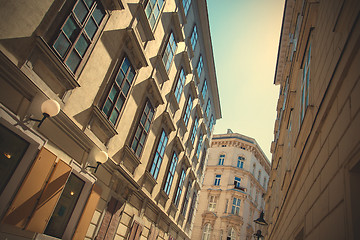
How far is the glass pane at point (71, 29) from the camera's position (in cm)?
632

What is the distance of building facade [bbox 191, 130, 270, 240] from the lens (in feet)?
109

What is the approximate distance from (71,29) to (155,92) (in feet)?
18.1

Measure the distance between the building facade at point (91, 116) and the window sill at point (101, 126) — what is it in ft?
0.12

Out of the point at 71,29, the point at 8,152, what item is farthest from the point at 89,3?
the point at 8,152

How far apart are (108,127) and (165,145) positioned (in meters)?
5.63

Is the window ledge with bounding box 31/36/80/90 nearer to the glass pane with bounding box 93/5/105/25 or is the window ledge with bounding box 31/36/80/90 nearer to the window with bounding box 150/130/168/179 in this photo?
the glass pane with bounding box 93/5/105/25

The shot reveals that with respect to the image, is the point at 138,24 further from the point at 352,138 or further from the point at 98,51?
the point at 352,138

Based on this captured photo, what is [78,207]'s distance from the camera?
7.44 m

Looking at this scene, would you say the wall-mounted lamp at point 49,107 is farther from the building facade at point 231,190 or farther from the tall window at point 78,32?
the building facade at point 231,190

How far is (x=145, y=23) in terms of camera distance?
10125 mm

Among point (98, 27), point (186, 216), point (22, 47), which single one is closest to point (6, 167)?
point (22, 47)

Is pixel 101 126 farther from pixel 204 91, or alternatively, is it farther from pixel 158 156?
pixel 204 91

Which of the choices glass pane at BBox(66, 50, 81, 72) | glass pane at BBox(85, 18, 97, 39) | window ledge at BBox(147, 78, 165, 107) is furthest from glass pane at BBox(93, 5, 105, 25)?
window ledge at BBox(147, 78, 165, 107)

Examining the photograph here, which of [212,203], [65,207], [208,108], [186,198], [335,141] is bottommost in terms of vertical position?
[65,207]
